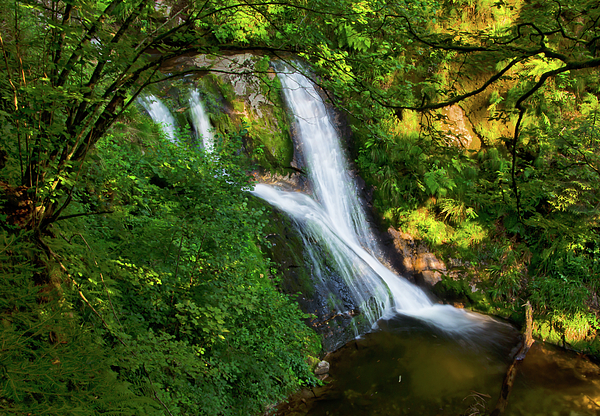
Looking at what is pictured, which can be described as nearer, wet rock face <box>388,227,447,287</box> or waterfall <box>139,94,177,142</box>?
waterfall <box>139,94,177,142</box>

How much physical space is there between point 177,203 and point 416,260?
702 cm

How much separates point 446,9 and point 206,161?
10298mm

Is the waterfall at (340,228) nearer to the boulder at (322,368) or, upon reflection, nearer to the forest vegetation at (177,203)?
the forest vegetation at (177,203)

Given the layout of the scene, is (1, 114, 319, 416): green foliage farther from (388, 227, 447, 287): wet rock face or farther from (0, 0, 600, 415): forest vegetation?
(388, 227, 447, 287): wet rock face

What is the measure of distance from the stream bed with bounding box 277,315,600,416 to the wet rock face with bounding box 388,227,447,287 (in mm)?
1726

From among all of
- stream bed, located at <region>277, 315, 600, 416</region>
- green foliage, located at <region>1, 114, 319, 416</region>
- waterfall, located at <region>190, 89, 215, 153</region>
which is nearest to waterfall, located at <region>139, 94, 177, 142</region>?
waterfall, located at <region>190, 89, 215, 153</region>

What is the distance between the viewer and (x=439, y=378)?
18.9 ft

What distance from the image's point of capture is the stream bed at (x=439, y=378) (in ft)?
16.5

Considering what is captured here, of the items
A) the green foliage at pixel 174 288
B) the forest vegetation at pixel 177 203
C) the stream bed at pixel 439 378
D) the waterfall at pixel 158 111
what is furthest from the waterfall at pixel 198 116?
the stream bed at pixel 439 378

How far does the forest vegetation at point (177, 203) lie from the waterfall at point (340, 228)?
3.55 feet

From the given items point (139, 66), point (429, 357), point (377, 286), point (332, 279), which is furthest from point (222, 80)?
point (429, 357)

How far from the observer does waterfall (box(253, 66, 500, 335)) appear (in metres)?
7.10

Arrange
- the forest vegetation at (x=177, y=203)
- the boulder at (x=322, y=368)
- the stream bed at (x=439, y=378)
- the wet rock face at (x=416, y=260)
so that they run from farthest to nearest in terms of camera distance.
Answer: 1. the wet rock face at (x=416, y=260)
2. the boulder at (x=322, y=368)
3. the stream bed at (x=439, y=378)
4. the forest vegetation at (x=177, y=203)

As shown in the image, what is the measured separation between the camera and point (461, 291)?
28.1 ft
